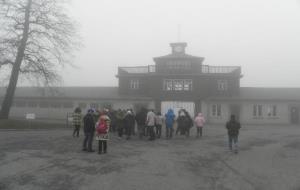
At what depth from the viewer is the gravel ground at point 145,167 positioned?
984cm

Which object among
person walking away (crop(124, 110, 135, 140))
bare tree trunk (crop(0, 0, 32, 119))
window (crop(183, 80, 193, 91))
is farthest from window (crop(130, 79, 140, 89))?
person walking away (crop(124, 110, 135, 140))

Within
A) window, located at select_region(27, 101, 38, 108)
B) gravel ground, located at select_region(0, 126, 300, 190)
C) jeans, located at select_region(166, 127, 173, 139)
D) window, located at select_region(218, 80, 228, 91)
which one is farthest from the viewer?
window, located at select_region(27, 101, 38, 108)

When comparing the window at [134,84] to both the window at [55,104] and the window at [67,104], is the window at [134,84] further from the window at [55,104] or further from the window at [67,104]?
the window at [55,104]

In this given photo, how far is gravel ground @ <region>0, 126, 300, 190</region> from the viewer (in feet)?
A: 32.3

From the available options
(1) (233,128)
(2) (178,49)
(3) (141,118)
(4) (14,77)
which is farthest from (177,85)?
(1) (233,128)

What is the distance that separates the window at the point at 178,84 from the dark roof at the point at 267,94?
3141mm

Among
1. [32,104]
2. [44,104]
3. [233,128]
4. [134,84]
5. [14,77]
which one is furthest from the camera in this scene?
[32,104]

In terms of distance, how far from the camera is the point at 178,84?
46031 mm

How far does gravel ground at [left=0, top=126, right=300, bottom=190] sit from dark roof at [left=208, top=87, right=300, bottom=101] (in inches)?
1138

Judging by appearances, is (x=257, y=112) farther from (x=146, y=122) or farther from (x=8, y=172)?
(x=8, y=172)

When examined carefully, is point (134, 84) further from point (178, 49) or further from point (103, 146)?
point (103, 146)

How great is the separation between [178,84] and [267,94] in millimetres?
11700

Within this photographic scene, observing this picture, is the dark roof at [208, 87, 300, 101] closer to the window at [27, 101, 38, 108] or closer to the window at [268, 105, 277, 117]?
the window at [268, 105, 277, 117]

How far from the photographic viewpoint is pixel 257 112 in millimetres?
45469
